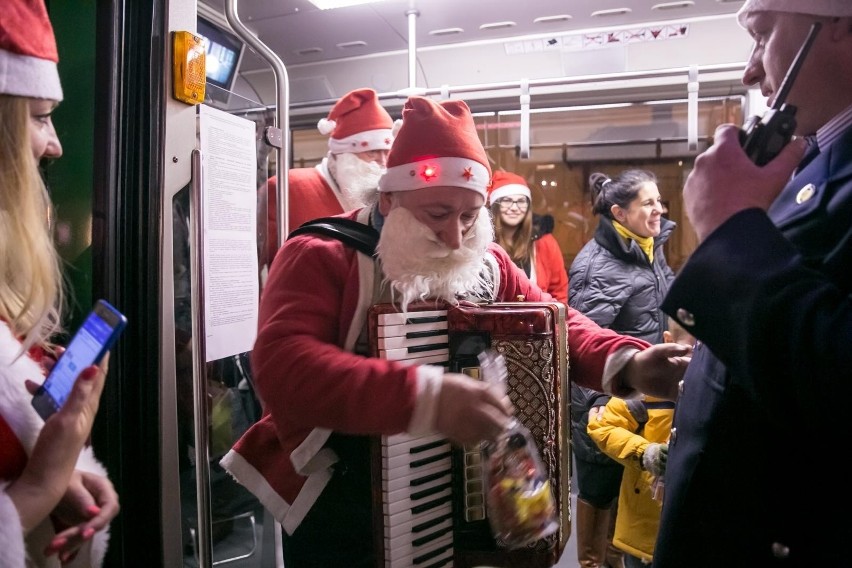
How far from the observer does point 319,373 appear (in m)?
1.27

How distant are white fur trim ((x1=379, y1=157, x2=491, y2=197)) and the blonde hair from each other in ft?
2.40

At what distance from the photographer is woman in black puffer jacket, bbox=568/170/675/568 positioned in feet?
9.25

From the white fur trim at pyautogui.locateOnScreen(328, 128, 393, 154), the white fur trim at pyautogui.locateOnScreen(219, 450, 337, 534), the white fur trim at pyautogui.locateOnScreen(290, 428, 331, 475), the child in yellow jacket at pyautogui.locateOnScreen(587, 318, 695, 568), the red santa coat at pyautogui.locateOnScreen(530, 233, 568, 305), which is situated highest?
the white fur trim at pyautogui.locateOnScreen(328, 128, 393, 154)

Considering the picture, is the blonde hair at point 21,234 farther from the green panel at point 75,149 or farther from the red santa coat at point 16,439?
the green panel at point 75,149

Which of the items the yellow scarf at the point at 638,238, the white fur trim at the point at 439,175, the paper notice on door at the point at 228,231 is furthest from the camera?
the yellow scarf at the point at 638,238

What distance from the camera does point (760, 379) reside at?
2.86ft

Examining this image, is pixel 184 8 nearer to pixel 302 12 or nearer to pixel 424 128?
pixel 424 128

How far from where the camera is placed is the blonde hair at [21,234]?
921 millimetres

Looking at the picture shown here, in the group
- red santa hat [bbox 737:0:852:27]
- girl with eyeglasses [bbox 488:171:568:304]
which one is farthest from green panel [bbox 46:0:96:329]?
girl with eyeglasses [bbox 488:171:568:304]

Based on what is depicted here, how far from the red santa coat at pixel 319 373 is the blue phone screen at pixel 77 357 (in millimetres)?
446

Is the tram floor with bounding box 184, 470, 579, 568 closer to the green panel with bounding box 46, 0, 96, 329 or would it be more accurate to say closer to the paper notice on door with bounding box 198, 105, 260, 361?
the paper notice on door with bounding box 198, 105, 260, 361

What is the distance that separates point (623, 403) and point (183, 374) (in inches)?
61.5

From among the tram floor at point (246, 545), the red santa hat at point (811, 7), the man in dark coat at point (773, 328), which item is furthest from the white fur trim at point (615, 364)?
the tram floor at point (246, 545)

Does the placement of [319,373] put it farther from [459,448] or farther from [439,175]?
[439,175]
